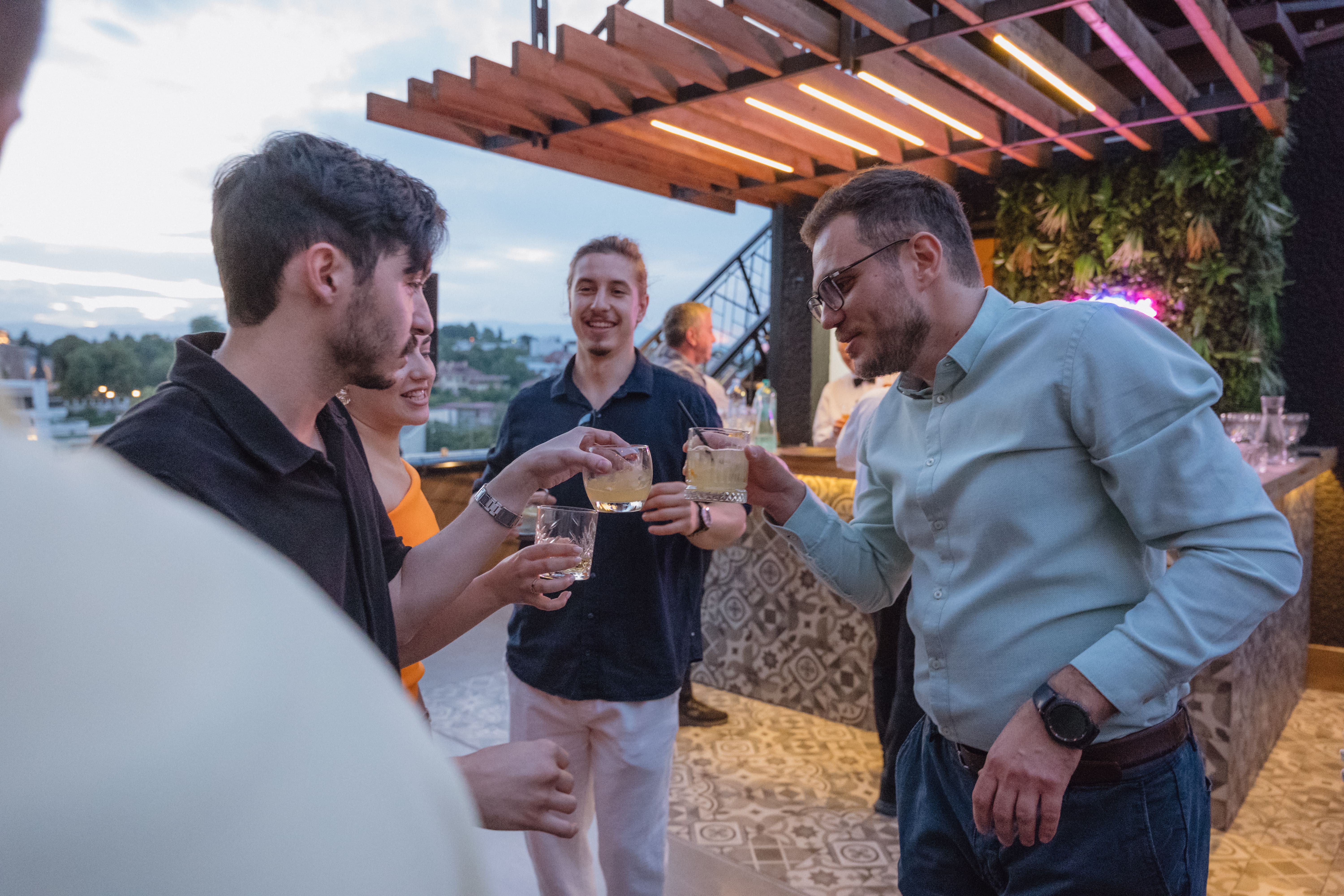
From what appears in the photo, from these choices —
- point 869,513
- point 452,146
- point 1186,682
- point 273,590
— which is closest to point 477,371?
point 452,146

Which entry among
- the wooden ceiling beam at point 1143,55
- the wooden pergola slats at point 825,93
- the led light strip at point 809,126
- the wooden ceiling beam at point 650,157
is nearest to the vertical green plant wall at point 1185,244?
the wooden pergola slats at point 825,93

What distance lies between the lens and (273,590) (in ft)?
0.93

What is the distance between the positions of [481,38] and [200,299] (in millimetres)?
3071

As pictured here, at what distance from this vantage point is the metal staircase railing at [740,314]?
29.8ft

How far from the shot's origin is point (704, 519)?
6.61ft

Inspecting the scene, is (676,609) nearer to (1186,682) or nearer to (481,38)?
(1186,682)

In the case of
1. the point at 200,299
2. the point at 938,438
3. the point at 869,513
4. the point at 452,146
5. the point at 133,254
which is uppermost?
the point at 452,146

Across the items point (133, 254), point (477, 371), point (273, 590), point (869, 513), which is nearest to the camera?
point (273, 590)

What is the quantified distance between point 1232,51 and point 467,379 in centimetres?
517

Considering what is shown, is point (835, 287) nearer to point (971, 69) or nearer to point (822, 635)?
point (822, 635)

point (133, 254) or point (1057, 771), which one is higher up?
point (133, 254)

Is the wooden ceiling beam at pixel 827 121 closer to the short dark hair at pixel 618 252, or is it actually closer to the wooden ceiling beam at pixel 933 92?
the wooden ceiling beam at pixel 933 92

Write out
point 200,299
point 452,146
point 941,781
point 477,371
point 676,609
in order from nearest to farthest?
point 941,781, point 676,609, point 200,299, point 452,146, point 477,371

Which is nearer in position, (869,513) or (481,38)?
(869,513)
